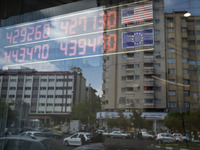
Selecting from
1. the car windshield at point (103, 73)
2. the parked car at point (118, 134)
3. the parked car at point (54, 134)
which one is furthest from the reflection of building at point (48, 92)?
the parked car at point (118, 134)

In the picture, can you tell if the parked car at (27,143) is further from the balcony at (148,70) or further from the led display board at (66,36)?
the balcony at (148,70)

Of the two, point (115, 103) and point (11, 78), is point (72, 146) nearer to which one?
point (115, 103)

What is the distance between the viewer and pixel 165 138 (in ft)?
8.39

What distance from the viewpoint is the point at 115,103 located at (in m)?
2.80

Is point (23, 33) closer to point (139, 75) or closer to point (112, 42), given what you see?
point (112, 42)

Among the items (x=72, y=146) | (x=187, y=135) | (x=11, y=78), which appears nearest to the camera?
(x=187, y=135)

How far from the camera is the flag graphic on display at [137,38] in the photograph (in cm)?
285

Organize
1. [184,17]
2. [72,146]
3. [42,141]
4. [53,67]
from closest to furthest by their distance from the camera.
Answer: [184,17], [72,146], [42,141], [53,67]

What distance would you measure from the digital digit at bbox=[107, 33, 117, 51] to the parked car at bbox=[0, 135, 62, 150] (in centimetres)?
154

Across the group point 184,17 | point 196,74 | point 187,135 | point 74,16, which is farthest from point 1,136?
point 184,17

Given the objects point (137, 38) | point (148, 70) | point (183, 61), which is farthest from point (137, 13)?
point (183, 61)

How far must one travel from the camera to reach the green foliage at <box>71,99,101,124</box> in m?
2.85

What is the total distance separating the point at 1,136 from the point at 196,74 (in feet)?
9.71

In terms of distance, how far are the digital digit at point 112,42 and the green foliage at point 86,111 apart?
2.55ft
